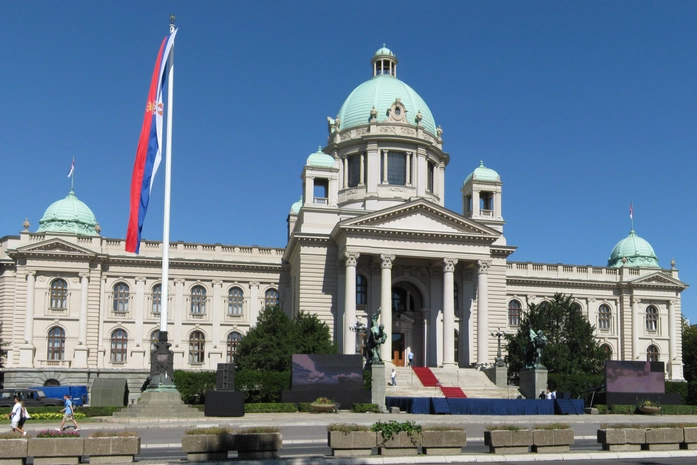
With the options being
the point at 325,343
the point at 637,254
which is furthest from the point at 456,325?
the point at 637,254

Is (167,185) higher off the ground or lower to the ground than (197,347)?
higher

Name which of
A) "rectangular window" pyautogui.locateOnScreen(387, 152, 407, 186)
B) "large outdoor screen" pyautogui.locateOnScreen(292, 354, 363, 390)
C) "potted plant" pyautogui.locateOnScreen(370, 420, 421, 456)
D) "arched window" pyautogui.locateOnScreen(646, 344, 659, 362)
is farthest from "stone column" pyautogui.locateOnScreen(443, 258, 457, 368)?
"potted plant" pyautogui.locateOnScreen(370, 420, 421, 456)

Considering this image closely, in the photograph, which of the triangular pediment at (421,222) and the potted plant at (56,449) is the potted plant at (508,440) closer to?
the potted plant at (56,449)

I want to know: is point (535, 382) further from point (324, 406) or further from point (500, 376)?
Answer: point (324, 406)

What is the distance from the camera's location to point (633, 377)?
55969 millimetres

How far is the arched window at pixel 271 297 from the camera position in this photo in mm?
81938

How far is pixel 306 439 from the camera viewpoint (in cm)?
3172

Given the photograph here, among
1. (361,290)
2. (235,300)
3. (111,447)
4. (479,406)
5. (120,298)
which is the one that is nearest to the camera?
(111,447)

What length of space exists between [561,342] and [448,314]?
911cm

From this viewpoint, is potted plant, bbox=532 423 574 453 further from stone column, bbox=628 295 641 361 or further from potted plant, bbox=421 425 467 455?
stone column, bbox=628 295 641 361

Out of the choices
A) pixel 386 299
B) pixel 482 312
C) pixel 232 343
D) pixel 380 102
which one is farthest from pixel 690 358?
pixel 232 343

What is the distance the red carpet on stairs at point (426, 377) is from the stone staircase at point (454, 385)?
0.34 metres

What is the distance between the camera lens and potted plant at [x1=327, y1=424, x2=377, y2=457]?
2461 cm

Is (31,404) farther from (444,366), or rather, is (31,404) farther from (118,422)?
(444,366)
